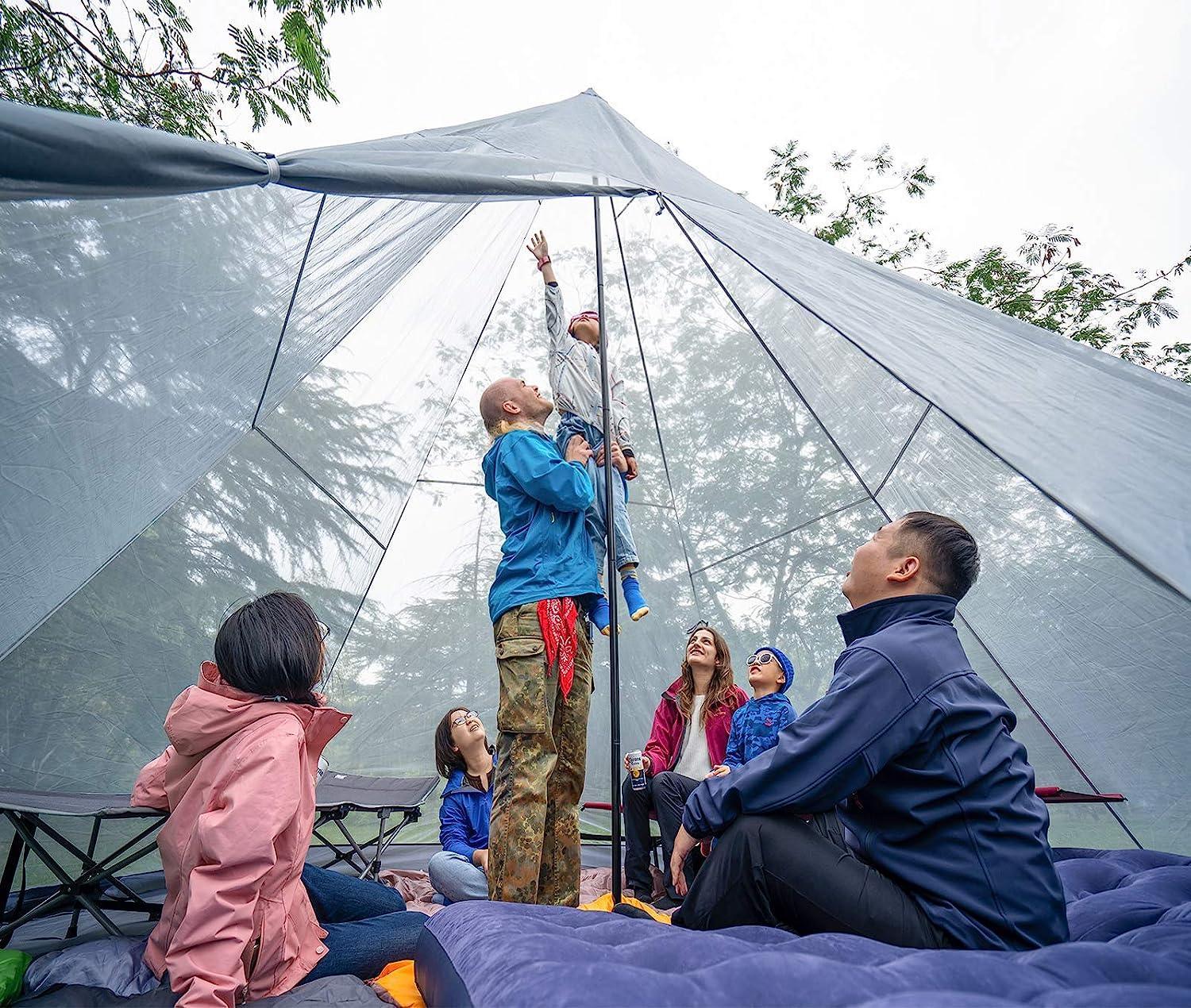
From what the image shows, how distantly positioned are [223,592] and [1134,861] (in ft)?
11.0

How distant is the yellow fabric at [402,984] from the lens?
146 cm

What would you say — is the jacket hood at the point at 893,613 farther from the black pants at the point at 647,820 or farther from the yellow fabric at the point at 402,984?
the black pants at the point at 647,820

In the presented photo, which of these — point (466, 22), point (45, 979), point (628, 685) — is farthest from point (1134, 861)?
point (466, 22)

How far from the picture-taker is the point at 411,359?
10.7ft

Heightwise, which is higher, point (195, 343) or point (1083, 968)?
point (195, 343)

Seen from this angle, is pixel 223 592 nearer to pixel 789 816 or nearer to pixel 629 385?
pixel 629 385

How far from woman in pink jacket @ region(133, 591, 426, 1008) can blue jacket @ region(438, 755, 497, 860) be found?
4.09ft

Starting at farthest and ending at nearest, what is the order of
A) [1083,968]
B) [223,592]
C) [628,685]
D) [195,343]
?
[628,685]
[223,592]
[195,343]
[1083,968]

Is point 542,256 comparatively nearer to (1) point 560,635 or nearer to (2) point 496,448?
(2) point 496,448

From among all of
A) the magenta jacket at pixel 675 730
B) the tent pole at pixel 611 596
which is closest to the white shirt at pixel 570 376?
the tent pole at pixel 611 596

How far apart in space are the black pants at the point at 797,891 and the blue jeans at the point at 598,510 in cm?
112

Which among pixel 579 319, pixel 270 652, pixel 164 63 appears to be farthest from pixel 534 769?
pixel 164 63

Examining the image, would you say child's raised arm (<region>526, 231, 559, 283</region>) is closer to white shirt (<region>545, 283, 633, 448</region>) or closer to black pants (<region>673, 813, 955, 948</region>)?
white shirt (<region>545, 283, 633, 448</region>)

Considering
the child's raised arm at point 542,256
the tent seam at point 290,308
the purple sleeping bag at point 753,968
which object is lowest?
the purple sleeping bag at point 753,968
